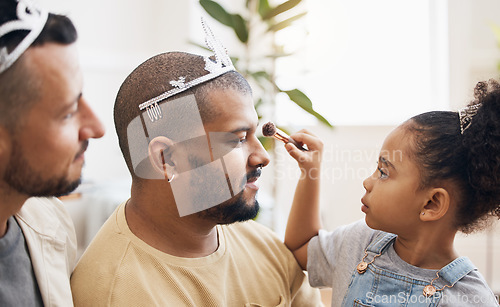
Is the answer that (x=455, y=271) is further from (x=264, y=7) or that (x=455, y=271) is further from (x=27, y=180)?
(x=264, y=7)

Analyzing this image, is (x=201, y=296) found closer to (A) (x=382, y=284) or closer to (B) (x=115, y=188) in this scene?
(A) (x=382, y=284)

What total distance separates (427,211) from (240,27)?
1159mm

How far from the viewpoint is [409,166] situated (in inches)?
43.4

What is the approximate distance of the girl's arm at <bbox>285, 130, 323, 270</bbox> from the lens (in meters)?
1.25

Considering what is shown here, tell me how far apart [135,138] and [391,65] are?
2.61 m

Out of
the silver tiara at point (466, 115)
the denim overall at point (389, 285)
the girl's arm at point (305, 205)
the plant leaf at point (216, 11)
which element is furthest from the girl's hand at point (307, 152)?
the plant leaf at point (216, 11)

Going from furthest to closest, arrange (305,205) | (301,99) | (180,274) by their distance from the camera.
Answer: (301,99), (305,205), (180,274)

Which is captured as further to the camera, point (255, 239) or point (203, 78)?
point (255, 239)

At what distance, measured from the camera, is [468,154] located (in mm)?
1052

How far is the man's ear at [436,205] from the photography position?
107 cm

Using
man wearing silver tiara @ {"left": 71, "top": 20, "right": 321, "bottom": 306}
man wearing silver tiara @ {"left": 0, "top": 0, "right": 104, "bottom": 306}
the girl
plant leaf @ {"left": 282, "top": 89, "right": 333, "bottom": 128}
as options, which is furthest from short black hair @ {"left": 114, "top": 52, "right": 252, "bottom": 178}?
plant leaf @ {"left": 282, "top": 89, "right": 333, "bottom": 128}

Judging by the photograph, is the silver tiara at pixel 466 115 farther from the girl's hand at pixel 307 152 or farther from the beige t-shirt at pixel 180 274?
the beige t-shirt at pixel 180 274

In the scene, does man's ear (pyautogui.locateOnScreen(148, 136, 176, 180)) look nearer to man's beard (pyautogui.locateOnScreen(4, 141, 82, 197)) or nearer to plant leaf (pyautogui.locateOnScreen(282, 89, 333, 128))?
man's beard (pyautogui.locateOnScreen(4, 141, 82, 197))

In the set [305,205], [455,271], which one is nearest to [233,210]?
[305,205]
